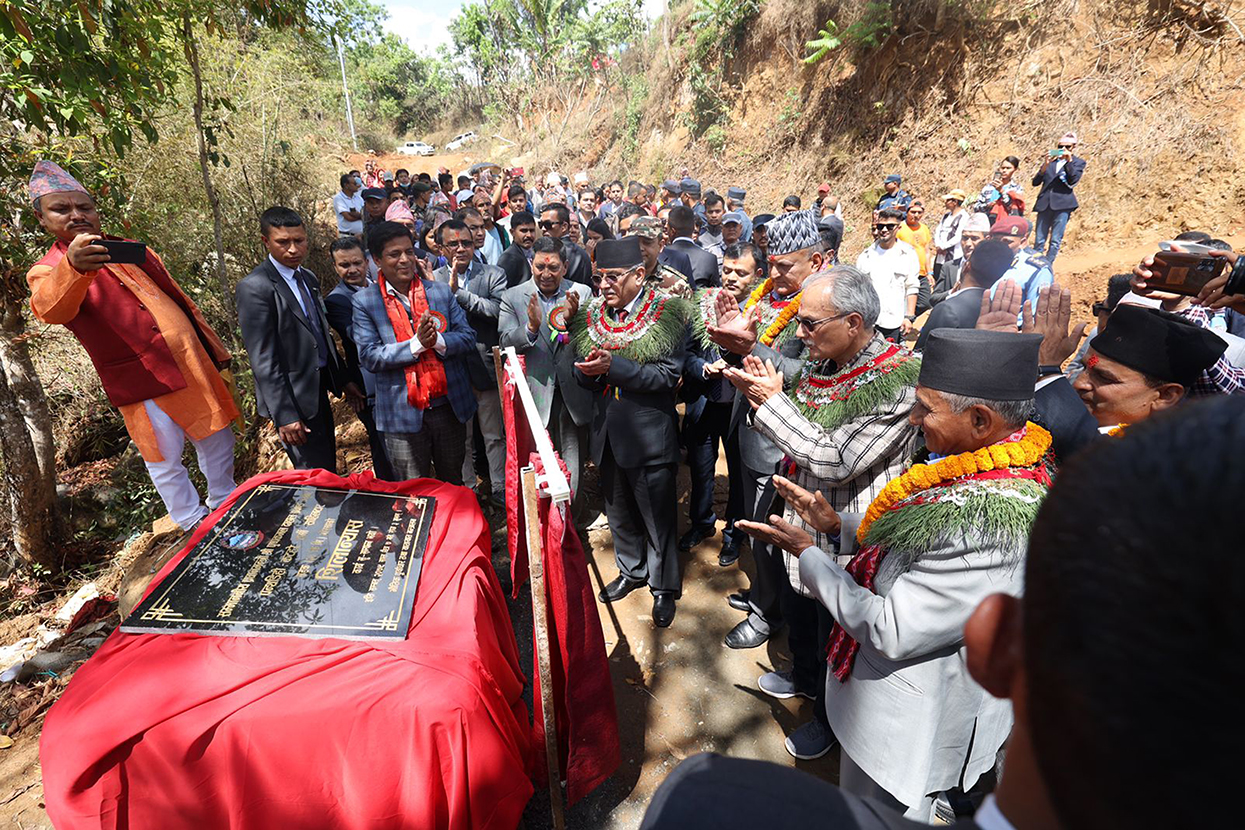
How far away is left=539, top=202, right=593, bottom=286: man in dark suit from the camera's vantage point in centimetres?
543

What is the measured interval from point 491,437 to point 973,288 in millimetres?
3690

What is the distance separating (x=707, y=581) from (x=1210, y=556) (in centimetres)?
363

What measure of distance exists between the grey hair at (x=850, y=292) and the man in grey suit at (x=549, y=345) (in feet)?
5.84

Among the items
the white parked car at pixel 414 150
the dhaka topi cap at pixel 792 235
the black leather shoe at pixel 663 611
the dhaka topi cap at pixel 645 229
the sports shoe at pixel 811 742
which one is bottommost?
the sports shoe at pixel 811 742

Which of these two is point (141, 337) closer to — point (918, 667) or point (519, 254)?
point (519, 254)

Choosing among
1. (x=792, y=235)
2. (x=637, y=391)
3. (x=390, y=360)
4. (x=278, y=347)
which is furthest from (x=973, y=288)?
(x=278, y=347)

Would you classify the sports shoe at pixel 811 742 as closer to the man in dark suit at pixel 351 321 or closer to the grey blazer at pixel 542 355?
the grey blazer at pixel 542 355

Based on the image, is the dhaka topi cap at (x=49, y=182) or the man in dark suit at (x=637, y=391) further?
the man in dark suit at (x=637, y=391)

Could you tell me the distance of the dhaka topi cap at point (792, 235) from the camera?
3.31m

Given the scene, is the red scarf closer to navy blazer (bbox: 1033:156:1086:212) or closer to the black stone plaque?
the black stone plaque

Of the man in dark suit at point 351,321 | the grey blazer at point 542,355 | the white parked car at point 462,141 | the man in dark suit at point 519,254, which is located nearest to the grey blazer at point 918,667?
the grey blazer at point 542,355

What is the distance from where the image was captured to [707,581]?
389 centimetres

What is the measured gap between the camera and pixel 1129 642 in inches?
16.7

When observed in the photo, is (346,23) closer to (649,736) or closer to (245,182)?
(245,182)
